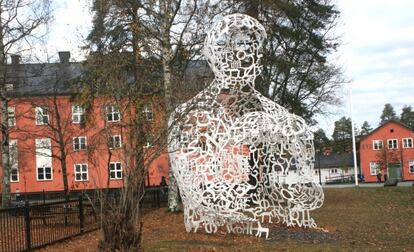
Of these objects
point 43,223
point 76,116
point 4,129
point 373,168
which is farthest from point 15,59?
point 373,168

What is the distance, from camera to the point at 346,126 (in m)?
91.8

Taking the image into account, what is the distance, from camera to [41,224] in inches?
486

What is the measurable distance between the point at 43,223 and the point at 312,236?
20.0 feet

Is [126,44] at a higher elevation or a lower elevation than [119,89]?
higher

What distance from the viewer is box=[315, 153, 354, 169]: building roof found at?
265 feet

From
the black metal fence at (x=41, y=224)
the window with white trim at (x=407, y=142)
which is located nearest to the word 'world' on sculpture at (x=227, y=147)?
the black metal fence at (x=41, y=224)

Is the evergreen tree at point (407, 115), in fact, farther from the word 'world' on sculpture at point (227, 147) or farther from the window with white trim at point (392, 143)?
the word 'world' on sculpture at point (227, 147)

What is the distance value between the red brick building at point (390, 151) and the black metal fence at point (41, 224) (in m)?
53.8

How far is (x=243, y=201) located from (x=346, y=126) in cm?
8257

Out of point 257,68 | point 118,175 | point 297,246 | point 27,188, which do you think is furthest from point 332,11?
point 27,188

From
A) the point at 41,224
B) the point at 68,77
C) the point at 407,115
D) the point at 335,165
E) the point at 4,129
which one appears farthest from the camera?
the point at 407,115

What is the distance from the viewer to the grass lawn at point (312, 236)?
10.2 meters

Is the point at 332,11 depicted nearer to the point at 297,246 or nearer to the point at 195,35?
the point at 195,35

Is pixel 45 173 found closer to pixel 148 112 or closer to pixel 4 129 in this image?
pixel 4 129
